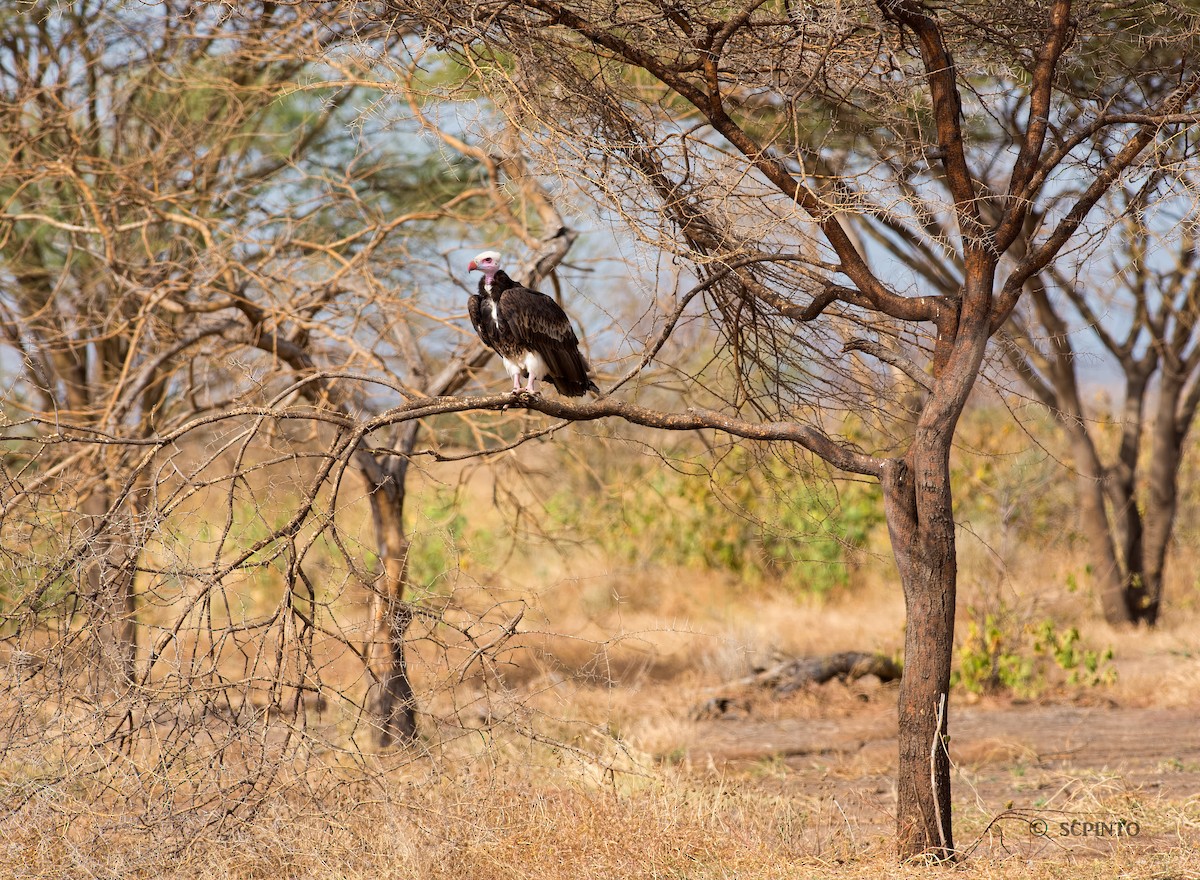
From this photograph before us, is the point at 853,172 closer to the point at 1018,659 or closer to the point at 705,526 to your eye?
the point at 1018,659

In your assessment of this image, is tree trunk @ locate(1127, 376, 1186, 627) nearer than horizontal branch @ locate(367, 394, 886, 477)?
No

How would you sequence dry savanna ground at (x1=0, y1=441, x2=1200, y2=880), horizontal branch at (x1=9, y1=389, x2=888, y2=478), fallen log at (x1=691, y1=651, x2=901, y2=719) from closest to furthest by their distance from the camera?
dry savanna ground at (x1=0, y1=441, x2=1200, y2=880), horizontal branch at (x1=9, y1=389, x2=888, y2=478), fallen log at (x1=691, y1=651, x2=901, y2=719)

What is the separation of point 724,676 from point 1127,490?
4130 mm

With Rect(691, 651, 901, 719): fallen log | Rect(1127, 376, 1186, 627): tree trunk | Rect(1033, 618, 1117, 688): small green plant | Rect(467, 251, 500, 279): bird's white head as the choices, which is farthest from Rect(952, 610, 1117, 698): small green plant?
Rect(467, 251, 500, 279): bird's white head

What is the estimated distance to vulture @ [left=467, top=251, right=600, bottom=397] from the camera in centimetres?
496

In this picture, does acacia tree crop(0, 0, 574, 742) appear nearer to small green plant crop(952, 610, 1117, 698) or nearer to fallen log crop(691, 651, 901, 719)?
fallen log crop(691, 651, 901, 719)

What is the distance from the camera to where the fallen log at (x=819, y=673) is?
9016 millimetres

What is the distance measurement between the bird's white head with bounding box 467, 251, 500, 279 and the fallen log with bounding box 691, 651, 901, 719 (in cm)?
484

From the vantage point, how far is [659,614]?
40.8 ft

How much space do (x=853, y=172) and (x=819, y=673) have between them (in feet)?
18.1

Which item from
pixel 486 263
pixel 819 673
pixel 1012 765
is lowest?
pixel 1012 765

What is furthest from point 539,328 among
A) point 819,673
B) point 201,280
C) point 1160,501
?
point 1160,501

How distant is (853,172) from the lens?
4.38 meters

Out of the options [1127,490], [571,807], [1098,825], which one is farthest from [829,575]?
[571,807]
